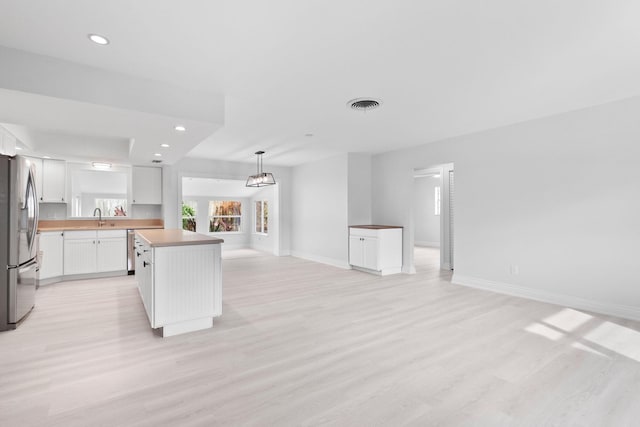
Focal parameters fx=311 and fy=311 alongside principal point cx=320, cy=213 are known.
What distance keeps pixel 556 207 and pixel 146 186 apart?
270 inches

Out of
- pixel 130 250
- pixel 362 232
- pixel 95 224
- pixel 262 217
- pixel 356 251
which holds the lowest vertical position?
pixel 356 251

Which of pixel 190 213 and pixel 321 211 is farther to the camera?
pixel 190 213

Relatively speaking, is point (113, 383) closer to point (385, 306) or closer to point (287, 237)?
point (385, 306)

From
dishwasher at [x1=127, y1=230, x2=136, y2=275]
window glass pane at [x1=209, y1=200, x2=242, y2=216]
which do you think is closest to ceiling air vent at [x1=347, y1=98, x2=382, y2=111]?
dishwasher at [x1=127, y1=230, x2=136, y2=275]

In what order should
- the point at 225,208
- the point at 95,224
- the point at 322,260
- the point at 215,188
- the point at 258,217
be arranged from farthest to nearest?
the point at 225,208, the point at 258,217, the point at 215,188, the point at 322,260, the point at 95,224

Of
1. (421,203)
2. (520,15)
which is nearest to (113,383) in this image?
(520,15)

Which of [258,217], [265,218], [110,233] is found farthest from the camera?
[258,217]

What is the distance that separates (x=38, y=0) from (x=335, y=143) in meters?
4.25

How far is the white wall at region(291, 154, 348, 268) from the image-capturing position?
667 centimetres

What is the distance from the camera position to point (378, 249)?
18.8 ft

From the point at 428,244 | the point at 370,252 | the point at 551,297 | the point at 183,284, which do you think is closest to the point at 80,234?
the point at 183,284

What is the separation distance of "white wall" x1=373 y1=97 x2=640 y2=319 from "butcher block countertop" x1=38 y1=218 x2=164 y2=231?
5.71 m

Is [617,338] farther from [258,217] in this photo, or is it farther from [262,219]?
[258,217]

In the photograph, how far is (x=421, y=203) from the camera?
1101 centimetres
